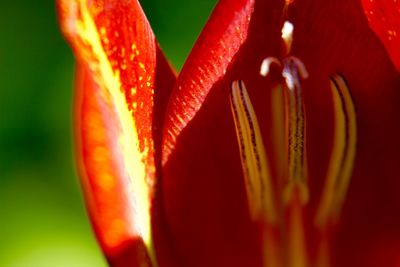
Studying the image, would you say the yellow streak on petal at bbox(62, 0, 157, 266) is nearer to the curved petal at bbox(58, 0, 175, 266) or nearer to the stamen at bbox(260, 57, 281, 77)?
the curved petal at bbox(58, 0, 175, 266)

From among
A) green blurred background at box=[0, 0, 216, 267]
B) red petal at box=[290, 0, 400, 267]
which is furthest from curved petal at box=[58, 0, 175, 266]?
green blurred background at box=[0, 0, 216, 267]

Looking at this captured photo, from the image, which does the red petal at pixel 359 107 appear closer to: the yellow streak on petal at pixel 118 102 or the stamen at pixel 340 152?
the stamen at pixel 340 152

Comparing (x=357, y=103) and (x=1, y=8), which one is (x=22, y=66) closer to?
(x=1, y=8)

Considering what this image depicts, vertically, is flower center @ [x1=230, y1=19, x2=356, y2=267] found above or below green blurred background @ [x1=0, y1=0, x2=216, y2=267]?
below

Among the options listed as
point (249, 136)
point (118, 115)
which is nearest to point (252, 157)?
point (249, 136)

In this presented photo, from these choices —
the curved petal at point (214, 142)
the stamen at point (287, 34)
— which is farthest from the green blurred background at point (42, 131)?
the stamen at point (287, 34)

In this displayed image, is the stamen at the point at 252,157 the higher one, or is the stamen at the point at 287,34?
the stamen at the point at 287,34

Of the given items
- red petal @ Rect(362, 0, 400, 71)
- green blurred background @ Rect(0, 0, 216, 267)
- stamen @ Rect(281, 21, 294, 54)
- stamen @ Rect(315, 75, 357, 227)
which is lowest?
stamen @ Rect(315, 75, 357, 227)
